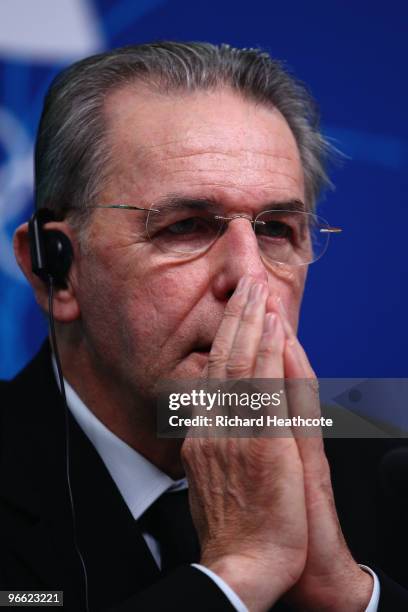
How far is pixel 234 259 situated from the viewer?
193 centimetres

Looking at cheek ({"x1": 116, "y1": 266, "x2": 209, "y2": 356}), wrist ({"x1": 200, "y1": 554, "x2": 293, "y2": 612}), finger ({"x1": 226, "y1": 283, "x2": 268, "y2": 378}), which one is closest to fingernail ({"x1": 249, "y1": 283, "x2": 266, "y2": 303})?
finger ({"x1": 226, "y1": 283, "x2": 268, "y2": 378})

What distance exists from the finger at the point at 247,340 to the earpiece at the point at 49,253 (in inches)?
22.0

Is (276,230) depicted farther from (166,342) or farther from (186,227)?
(166,342)

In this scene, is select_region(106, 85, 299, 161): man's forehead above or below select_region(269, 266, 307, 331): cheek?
above

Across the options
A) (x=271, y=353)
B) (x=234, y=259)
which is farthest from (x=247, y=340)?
(x=234, y=259)

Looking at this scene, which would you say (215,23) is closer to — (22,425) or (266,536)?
(22,425)

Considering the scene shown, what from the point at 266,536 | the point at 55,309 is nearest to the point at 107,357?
the point at 55,309

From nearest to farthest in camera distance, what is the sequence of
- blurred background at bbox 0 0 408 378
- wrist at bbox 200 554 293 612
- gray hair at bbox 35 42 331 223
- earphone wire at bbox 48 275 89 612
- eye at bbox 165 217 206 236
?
1. wrist at bbox 200 554 293 612
2. earphone wire at bbox 48 275 89 612
3. eye at bbox 165 217 206 236
4. gray hair at bbox 35 42 331 223
5. blurred background at bbox 0 0 408 378

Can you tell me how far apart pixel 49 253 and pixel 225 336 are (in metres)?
0.59

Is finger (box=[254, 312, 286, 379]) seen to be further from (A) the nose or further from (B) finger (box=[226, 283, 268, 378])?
(A) the nose

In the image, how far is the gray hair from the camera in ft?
7.04

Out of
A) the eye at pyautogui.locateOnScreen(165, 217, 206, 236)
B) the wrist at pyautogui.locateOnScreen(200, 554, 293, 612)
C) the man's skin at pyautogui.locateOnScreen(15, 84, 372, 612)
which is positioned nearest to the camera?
the wrist at pyautogui.locateOnScreen(200, 554, 293, 612)

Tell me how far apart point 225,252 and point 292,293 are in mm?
230

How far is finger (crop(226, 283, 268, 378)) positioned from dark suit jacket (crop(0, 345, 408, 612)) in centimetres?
39
